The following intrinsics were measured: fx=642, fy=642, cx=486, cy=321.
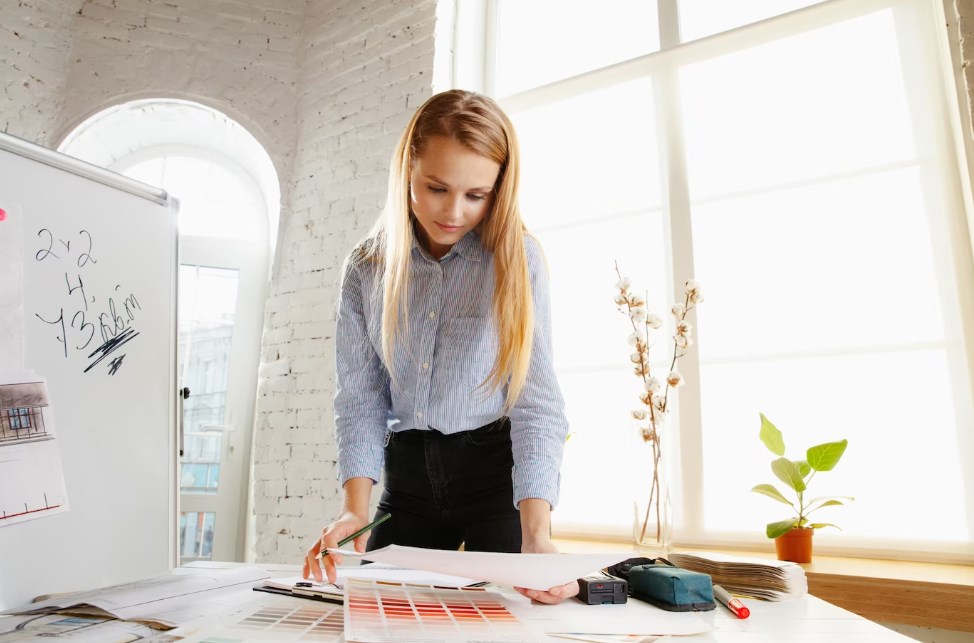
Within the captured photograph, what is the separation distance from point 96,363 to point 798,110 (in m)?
2.06

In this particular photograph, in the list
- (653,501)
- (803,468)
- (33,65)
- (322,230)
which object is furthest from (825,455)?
(33,65)

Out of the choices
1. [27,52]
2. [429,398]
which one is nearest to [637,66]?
[429,398]

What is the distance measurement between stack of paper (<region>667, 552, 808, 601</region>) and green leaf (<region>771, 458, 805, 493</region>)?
82 centimetres

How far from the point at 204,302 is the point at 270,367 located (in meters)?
0.61

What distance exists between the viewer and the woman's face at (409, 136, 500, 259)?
1106 mm

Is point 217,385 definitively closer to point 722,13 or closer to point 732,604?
point 722,13

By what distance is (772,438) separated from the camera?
1692 mm

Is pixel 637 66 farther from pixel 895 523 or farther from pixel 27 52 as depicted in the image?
pixel 27 52

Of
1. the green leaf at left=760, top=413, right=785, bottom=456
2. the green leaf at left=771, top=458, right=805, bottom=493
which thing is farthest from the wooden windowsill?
the green leaf at left=760, top=413, right=785, bottom=456

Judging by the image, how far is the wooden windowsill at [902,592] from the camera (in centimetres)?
132

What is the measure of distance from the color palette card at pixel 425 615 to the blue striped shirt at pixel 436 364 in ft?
0.99

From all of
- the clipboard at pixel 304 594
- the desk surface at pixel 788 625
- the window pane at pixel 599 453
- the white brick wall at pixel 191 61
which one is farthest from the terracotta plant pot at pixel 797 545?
the white brick wall at pixel 191 61

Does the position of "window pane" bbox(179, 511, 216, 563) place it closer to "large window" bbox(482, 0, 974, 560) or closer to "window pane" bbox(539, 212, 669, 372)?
"large window" bbox(482, 0, 974, 560)

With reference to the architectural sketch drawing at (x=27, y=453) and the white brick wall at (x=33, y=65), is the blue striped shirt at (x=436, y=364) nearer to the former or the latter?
the architectural sketch drawing at (x=27, y=453)
